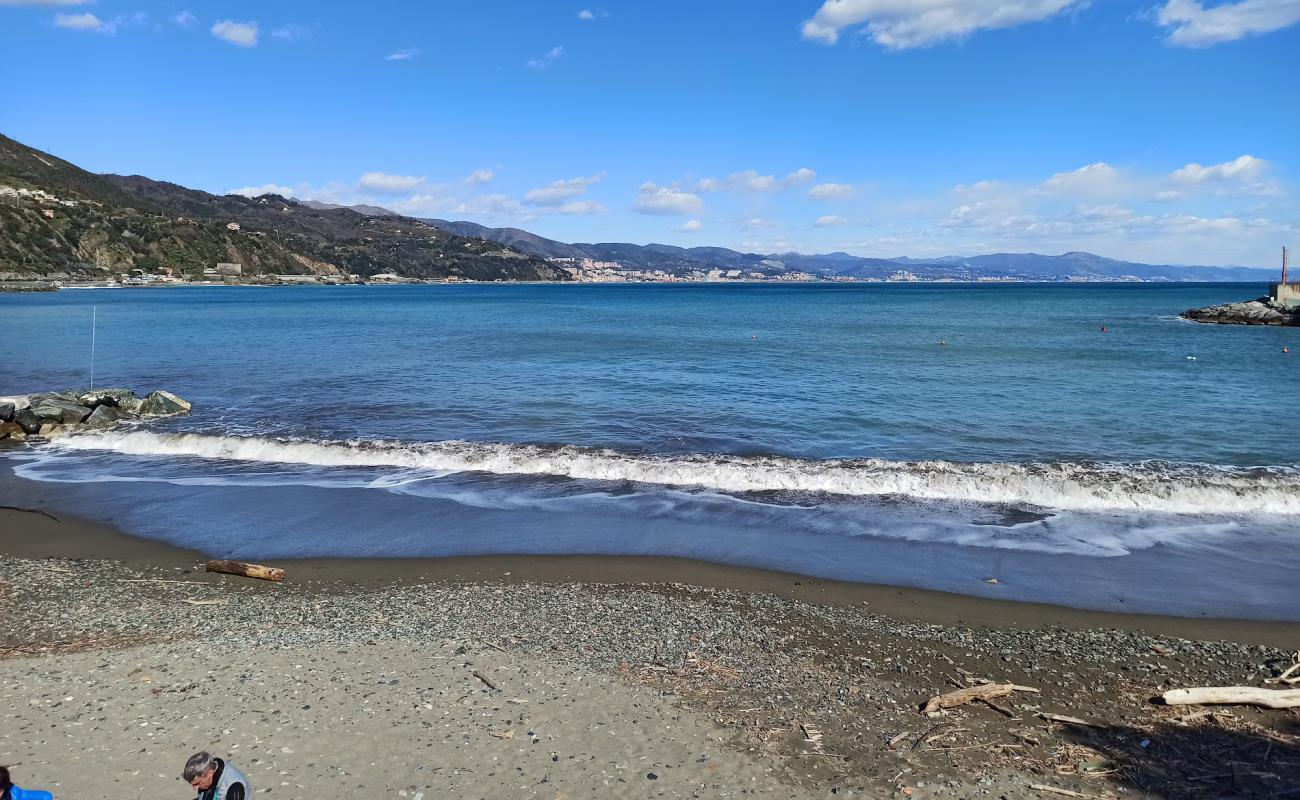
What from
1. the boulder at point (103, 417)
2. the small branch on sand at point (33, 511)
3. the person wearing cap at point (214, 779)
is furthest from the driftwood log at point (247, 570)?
the boulder at point (103, 417)

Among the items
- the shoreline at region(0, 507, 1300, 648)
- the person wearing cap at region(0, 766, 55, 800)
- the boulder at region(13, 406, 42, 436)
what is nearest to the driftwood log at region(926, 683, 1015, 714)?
the shoreline at region(0, 507, 1300, 648)

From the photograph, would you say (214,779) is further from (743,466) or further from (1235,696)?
(743,466)

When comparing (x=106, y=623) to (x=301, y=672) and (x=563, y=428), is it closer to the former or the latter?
(x=301, y=672)

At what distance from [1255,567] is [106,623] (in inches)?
661

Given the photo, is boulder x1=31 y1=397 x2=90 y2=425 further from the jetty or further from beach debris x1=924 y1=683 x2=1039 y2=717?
the jetty

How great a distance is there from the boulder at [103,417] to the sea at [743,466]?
43.6 inches

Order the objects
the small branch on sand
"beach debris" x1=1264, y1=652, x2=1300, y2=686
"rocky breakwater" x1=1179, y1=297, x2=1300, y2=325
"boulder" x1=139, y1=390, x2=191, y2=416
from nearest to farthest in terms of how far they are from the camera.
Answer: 1. "beach debris" x1=1264, y1=652, x2=1300, y2=686
2. the small branch on sand
3. "boulder" x1=139, y1=390, x2=191, y2=416
4. "rocky breakwater" x1=1179, y1=297, x2=1300, y2=325

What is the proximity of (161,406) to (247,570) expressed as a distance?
17.6 meters

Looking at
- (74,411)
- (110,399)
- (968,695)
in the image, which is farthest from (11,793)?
(110,399)

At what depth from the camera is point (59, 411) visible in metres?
24.1

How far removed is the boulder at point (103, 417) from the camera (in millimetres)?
24312

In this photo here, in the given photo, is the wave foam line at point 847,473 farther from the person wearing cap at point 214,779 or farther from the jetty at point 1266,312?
the jetty at point 1266,312

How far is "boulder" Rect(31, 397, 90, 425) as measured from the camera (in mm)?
23891

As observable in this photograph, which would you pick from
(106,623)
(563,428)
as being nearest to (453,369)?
(563,428)
